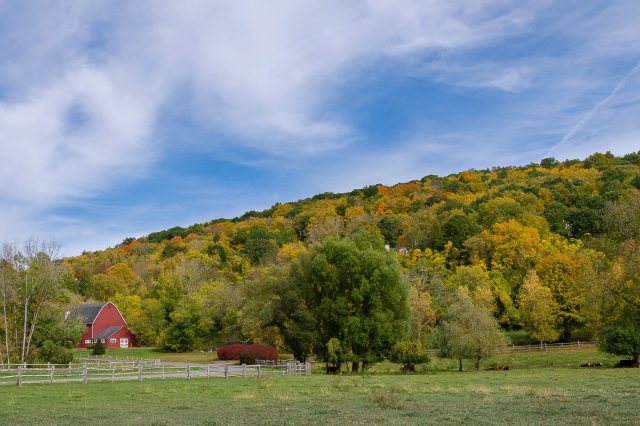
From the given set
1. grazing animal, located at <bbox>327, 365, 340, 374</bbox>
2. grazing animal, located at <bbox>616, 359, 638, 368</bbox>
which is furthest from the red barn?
grazing animal, located at <bbox>616, 359, 638, 368</bbox>

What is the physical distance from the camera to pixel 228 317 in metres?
72.1

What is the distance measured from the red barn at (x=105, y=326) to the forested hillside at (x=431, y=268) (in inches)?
81.3

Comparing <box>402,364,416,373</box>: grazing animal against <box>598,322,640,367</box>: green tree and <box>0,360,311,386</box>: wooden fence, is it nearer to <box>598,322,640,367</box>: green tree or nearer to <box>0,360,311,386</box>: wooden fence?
<box>0,360,311,386</box>: wooden fence

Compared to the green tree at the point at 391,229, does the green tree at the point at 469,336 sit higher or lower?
lower

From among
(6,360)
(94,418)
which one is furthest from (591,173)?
(94,418)

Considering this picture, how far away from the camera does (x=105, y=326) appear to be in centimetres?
8700

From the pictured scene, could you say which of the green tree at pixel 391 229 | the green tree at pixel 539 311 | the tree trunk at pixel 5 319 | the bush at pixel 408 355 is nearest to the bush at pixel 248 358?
the bush at pixel 408 355

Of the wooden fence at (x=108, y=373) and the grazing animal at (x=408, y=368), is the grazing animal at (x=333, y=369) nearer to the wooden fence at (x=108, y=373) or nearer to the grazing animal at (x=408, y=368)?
the wooden fence at (x=108, y=373)

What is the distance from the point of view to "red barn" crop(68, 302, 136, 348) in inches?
3371

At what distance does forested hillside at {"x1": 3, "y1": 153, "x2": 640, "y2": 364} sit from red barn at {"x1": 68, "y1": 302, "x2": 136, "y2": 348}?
2.06 meters

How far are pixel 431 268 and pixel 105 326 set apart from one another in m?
51.1

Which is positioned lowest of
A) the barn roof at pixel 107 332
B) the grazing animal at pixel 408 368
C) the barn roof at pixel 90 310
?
the grazing animal at pixel 408 368

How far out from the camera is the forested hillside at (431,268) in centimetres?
4794

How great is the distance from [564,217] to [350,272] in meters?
63.8
